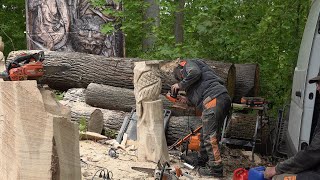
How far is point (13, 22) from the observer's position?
12.9m

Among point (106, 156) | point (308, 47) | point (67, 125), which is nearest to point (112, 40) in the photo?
point (106, 156)

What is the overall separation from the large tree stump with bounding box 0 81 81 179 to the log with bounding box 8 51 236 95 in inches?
208

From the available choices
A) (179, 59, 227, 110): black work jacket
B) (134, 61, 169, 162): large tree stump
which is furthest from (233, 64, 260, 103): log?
(134, 61, 169, 162): large tree stump

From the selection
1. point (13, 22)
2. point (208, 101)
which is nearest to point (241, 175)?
point (208, 101)

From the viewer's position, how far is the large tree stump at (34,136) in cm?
277

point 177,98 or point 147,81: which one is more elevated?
point 147,81

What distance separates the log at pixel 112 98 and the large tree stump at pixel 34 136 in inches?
200

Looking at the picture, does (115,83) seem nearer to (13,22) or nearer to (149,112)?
(149,112)

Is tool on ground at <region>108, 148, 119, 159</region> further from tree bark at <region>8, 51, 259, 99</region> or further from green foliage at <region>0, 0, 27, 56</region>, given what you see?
green foliage at <region>0, 0, 27, 56</region>

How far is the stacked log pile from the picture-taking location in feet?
24.9

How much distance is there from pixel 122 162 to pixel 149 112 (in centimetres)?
Result: 83

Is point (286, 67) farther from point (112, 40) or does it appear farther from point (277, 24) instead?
point (112, 40)

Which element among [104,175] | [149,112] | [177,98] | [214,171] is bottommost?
[214,171]

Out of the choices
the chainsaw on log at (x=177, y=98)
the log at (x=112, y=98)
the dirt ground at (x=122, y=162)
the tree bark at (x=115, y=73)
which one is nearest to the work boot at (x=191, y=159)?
the dirt ground at (x=122, y=162)
